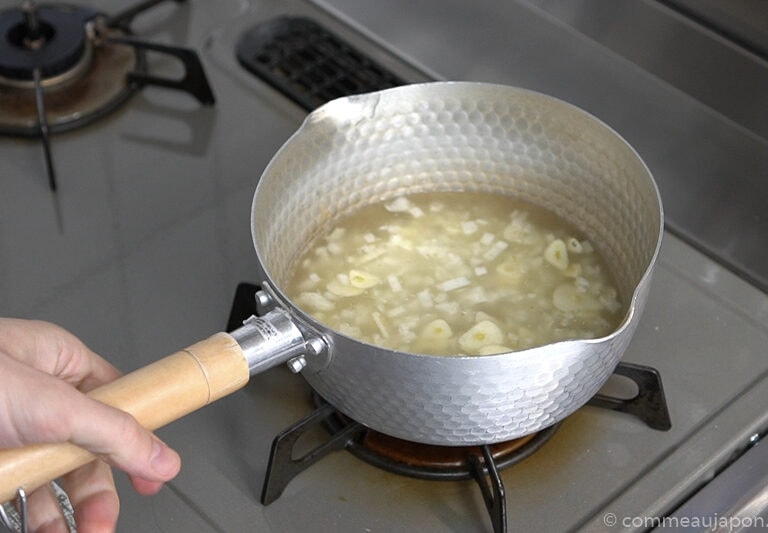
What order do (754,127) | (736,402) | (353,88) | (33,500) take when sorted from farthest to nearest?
(353,88) < (754,127) < (736,402) < (33,500)

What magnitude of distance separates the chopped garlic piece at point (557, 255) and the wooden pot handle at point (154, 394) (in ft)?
1.12

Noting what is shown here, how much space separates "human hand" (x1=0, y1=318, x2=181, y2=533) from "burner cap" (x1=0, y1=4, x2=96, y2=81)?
452 mm

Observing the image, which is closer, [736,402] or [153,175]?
[736,402]

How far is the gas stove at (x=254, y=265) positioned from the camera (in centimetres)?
83

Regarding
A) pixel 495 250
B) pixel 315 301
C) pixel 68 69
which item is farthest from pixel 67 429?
pixel 68 69

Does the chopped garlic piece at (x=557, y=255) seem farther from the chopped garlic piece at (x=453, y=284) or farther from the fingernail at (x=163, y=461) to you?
the fingernail at (x=163, y=461)

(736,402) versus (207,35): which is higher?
(736,402)

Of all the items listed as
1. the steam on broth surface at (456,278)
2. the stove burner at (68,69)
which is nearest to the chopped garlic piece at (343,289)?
the steam on broth surface at (456,278)

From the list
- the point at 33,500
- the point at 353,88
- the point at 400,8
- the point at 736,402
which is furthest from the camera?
the point at 400,8

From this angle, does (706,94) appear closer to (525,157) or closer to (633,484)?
(525,157)

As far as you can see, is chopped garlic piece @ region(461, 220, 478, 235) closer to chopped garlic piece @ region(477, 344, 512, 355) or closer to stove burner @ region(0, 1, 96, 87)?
chopped garlic piece @ region(477, 344, 512, 355)

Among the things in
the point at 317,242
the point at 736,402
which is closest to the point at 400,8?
the point at 317,242

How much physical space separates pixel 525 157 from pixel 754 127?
0.25m

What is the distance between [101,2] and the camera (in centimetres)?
129
